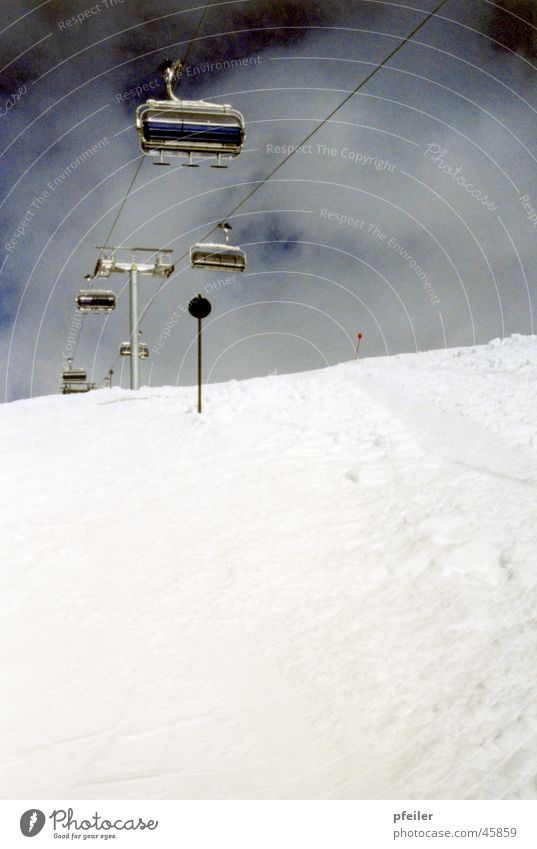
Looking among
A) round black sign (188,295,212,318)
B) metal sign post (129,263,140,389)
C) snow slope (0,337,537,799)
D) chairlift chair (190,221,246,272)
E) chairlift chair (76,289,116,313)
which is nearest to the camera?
snow slope (0,337,537,799)

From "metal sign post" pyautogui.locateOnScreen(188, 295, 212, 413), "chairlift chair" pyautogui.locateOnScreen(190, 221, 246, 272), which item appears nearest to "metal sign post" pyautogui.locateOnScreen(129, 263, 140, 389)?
"chairlift chair" pyautogui.locateOnScreen(190, 221, 246, 272)

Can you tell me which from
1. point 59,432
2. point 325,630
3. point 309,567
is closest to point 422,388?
point 59,432

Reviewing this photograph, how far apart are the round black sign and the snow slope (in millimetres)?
2623

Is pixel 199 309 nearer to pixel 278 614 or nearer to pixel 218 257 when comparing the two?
pixel 218 257

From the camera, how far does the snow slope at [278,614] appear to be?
288cm

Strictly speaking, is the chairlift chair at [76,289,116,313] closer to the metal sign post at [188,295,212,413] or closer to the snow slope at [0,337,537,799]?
the metal sign post at [188,295,212,413]

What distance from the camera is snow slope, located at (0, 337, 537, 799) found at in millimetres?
2875

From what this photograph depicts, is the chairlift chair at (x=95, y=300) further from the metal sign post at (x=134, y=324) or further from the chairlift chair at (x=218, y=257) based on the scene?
the chairlift chair at (x=218, y=257)

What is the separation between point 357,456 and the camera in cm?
739

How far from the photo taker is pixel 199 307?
34.5 ft

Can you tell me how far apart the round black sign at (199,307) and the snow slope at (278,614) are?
8.61 feet

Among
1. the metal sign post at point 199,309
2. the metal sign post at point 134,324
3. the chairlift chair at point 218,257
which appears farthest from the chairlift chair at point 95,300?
the metal sign post at point 199,309
